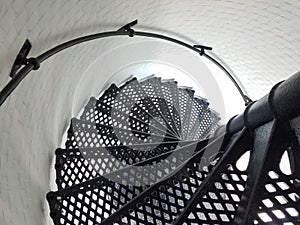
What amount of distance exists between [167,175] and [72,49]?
32.8 inches

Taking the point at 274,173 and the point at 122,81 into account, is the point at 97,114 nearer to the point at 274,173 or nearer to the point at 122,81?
the point at 122,81

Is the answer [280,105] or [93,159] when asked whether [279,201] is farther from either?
[93,159]

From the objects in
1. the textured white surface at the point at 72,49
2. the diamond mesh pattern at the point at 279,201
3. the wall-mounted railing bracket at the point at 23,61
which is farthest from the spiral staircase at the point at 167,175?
the wall-mounted railing bracket at the point at 23,61

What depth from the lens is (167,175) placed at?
157 cm

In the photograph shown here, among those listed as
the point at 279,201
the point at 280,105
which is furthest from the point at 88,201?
the point at 280,105

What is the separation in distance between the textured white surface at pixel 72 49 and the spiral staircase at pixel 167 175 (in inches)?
7.6

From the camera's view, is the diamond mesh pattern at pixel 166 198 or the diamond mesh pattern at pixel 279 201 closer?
the diamond mesh pattern at pixel 279 201

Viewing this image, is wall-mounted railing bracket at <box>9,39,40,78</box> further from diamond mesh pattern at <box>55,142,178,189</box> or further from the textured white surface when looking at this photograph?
diamond mesh pattern at <box>55,142,178,189</box>

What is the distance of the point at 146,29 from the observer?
8.14 feet

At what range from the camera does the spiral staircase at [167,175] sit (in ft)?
3.25

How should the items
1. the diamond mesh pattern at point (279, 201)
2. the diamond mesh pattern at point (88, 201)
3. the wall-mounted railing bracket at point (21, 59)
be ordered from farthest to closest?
the diamond mesh pattern at point (88, 201) → the wall-mounted railing bracket at point (21, 59) → the diamond mesh pattern at point (279, 201)

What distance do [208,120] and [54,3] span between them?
11.0ft

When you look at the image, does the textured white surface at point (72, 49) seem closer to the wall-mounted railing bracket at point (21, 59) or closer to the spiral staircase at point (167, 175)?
the wall-mounted railing bracket at point (21, 59)

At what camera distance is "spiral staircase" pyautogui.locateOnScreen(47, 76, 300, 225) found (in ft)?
3.25
